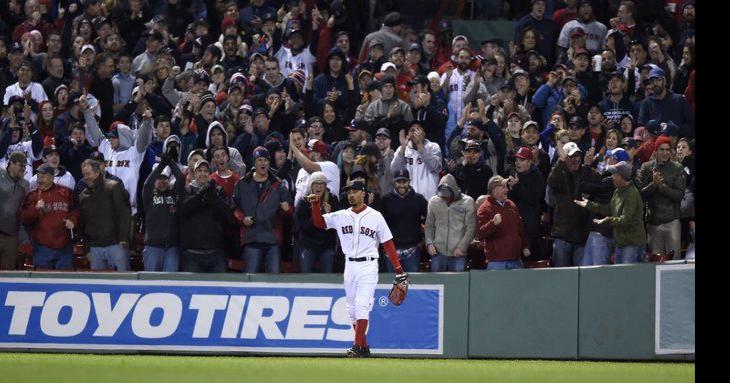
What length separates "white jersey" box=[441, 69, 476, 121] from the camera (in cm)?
2100

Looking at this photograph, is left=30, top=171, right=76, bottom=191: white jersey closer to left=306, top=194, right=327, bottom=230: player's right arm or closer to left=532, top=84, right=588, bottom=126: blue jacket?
left=306, top=194, right=327, bottom=230: player's right arm

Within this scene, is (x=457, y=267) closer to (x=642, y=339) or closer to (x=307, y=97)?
(x=642, y=339)

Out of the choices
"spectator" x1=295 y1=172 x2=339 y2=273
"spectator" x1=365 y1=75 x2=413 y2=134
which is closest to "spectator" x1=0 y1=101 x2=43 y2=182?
"spectator" x1=295 y1=172 x2=339 y2=273

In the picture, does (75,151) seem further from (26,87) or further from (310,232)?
(310,232)

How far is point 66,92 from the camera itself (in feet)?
70.2

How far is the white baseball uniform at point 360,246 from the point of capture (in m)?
16.5

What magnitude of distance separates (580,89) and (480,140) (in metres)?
2.23

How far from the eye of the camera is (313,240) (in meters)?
18.2

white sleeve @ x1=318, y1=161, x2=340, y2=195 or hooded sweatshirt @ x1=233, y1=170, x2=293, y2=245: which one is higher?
white sleeve @ x1=318, y1=161, x2=340, y2=195

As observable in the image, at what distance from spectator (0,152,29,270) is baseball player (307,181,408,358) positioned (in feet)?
15.7

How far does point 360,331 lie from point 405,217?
2.25 meters

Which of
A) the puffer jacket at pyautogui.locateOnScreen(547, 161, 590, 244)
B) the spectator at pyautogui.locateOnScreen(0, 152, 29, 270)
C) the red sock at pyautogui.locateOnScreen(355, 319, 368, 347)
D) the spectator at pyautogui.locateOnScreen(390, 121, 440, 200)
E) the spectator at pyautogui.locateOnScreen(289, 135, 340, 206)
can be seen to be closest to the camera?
the red sock at pyautogui.locateOnScreen(355, 319, 368, 347)

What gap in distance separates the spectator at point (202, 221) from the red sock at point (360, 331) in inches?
111
